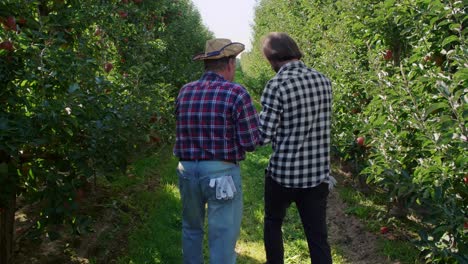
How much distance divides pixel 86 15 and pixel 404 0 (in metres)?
2.56

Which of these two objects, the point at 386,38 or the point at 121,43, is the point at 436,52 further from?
the point at 121,43

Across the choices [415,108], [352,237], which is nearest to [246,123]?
[415,108]

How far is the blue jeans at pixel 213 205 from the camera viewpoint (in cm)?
246

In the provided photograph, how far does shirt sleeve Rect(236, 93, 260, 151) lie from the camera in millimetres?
2418

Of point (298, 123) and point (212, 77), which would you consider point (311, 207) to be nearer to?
point (298, 123)

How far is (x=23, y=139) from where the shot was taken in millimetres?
2084

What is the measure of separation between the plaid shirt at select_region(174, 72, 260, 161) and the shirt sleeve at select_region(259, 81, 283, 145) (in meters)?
0.12

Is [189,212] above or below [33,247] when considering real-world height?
above

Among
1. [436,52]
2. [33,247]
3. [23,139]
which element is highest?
[436,52]

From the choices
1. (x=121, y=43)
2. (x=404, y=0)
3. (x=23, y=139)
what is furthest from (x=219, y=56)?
(x=121, y=43)

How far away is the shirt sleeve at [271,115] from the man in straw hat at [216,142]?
0.46 ft

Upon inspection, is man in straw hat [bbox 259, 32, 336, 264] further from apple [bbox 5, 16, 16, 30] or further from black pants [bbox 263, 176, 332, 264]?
apple [bbox 5, 16, 16, 30]

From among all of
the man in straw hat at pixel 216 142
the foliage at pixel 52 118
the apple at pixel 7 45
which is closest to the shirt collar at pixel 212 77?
the man in straw hat at pixel 216 142

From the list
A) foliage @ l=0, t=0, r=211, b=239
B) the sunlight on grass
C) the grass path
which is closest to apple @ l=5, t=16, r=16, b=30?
foliage @ l=0, t=0, r=211, b=239
